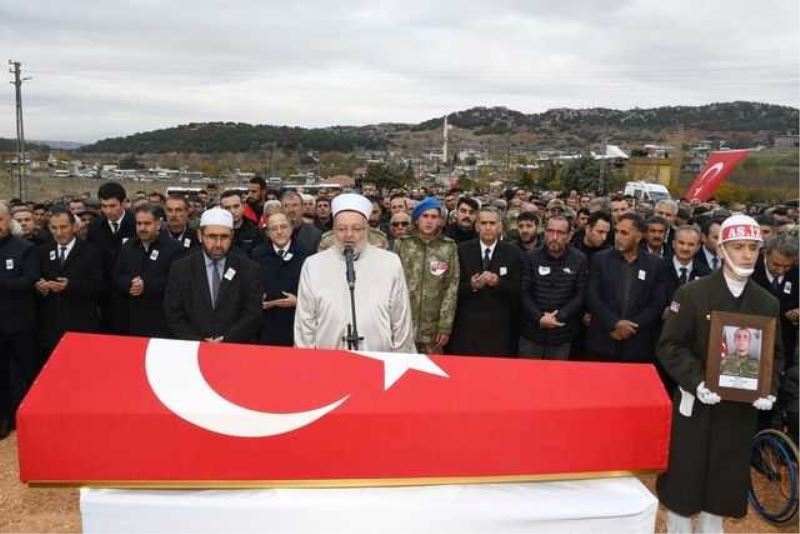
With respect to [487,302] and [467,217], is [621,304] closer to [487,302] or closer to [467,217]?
[487,302]

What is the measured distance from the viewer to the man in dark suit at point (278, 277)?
5664 millimetres

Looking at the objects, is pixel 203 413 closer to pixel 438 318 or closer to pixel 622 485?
pixel 622 485

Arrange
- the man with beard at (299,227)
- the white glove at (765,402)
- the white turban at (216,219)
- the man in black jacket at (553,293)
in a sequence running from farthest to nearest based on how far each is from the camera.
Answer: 1. the man with beard at (299,227)
2. the man in black jacket at (553,293)
3. the white turban at (216,219)
4. the white glove at (765,402)

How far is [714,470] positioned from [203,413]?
2801 millimetres

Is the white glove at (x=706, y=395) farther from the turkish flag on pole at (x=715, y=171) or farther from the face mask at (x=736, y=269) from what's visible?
the turkish flag on pole at (x=715, y=171)

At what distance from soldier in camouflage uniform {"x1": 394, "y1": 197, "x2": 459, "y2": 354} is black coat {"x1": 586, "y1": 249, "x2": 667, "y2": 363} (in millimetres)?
1204

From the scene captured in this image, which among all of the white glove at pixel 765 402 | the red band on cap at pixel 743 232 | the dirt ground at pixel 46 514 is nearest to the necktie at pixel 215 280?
the dirt ground at pixel 46 514

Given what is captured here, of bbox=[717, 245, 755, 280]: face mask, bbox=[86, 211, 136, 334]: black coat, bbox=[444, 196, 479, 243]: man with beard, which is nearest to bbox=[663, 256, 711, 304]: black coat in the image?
bbox=[717, 245, 755, 280]: face mask

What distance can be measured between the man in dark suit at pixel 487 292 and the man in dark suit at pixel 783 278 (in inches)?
77.6

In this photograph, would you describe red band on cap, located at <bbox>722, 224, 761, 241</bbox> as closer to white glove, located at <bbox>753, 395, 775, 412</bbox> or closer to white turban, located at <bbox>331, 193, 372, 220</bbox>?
white glove, located at <bbox>753, 395, 775, 412</bbox>

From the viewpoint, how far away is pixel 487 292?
558cm

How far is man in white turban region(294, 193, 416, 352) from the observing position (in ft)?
12.4

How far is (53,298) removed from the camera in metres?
5.73

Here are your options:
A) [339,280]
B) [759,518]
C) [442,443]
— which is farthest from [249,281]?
[759,518]
